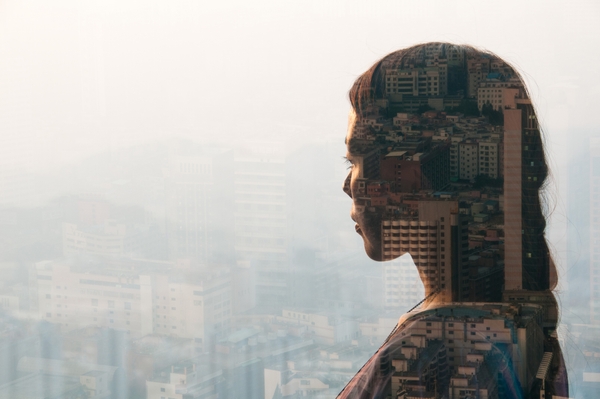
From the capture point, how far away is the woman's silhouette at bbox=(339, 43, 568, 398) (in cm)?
96

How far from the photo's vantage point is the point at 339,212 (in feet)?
7.18

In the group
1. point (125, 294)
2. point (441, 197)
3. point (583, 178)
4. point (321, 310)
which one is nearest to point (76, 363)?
point (125, 294)

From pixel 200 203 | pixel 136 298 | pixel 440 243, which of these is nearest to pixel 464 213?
pixel 440 243

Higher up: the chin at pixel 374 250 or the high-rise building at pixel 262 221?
the chin at pixel 374 250

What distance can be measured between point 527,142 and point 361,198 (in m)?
0.23

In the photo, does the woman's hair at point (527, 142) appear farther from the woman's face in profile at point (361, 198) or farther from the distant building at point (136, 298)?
the distant building at point (136, 298)

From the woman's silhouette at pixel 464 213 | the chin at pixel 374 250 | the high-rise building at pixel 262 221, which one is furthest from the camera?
the high-rise building at pixel 262 221

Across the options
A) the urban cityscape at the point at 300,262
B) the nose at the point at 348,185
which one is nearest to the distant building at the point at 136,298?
the urban cityscape at the point at 300,262

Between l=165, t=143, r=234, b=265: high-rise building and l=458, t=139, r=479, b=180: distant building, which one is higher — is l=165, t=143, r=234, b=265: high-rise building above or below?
below

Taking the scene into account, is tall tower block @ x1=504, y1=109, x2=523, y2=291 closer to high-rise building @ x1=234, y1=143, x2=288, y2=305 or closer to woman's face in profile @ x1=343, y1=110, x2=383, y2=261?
woman's face in profile @ x1=343, y1=110, x2=383, y2=261

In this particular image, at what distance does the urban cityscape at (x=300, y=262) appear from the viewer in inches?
39.1

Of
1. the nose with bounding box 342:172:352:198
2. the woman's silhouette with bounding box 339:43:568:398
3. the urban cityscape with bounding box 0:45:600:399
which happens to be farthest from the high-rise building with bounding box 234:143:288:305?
the woman's silhouette with bounding box 339:43:568:398

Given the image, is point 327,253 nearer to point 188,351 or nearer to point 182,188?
point 182,188

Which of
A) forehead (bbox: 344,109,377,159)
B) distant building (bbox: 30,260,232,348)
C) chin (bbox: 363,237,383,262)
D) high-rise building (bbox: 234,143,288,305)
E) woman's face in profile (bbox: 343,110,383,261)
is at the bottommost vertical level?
distant building (bbox: 30,260,232,348)
